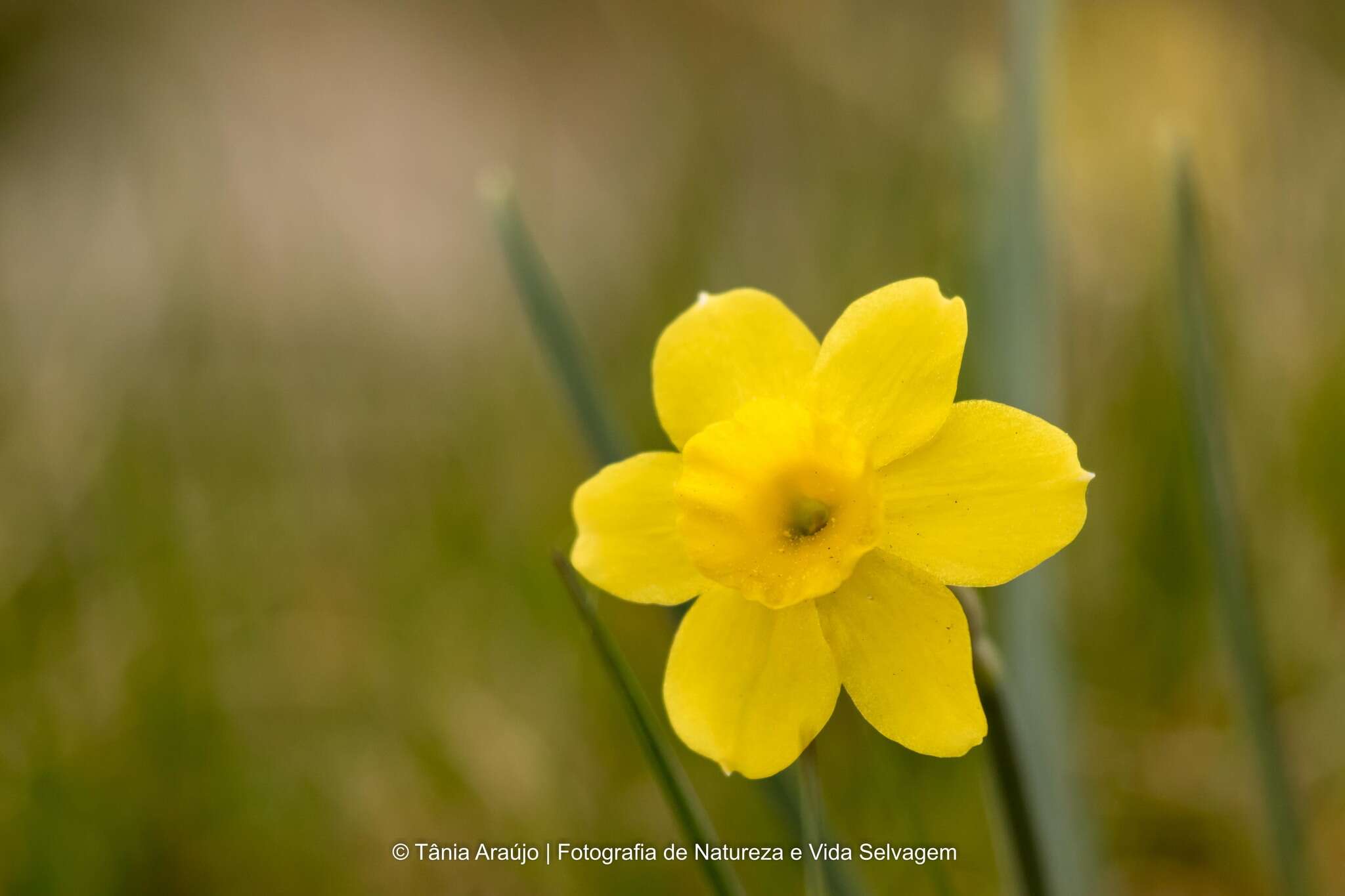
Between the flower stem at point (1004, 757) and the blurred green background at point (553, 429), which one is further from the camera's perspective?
the blurred green background at point (553, 429)

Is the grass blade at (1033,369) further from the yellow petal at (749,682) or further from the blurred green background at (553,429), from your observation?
the yellow petal at (749,682)

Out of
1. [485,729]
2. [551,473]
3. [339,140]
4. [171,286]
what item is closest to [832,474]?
[485,729]

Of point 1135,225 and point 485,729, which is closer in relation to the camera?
point 485,729

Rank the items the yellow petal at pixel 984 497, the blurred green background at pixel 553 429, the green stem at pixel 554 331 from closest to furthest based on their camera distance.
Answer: the yellow petal at pixel 984 497
the green stem at pixel 554 331
the blurred green background at pixel 553 429

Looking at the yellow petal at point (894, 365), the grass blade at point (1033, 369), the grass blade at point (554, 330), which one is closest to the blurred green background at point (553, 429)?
the grass blade at point (1033, 369)

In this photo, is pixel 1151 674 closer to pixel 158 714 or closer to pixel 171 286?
pixel 158 714

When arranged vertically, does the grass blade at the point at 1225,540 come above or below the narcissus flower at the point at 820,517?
below

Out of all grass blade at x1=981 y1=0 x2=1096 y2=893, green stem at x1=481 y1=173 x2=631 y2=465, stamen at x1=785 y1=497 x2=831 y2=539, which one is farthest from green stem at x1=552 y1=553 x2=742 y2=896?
grass blade at x1=981 y1=0 x2=1096 y2=893
